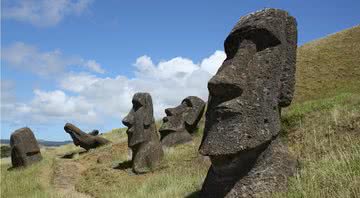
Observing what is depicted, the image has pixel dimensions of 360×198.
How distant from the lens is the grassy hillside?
6715 mm

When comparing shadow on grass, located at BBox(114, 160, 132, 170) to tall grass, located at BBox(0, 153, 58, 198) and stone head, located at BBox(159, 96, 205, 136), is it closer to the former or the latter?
tall grass, located at BBox(0, 153, 58, 198)

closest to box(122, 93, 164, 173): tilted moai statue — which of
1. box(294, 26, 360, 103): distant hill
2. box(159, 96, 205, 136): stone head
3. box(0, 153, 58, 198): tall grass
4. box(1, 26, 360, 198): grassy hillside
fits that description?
box(1, 26, 360, 198): grassy hillside

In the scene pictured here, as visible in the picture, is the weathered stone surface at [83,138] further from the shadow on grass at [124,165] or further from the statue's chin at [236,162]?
the statue's chin at [236,162]

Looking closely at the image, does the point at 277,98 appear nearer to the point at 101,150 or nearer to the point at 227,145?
the point at 227,145

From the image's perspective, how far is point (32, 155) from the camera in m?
23.2

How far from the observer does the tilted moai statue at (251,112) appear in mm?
7020

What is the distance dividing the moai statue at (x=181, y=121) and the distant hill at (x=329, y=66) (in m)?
7.46

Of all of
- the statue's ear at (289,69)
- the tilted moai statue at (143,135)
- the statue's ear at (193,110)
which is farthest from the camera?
the statue's ear at (193,110)

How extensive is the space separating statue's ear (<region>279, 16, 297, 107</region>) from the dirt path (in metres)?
7.66

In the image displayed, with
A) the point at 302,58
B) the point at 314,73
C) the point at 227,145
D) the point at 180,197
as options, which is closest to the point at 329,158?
the point at 227,145

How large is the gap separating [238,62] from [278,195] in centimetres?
212

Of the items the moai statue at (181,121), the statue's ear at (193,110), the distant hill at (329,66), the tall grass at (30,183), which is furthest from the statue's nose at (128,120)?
the distant hill at (329,66)

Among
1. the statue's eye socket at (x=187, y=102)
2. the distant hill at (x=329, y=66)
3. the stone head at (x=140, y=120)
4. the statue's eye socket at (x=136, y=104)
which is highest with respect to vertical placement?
the distant hill at (x=329, y=66)

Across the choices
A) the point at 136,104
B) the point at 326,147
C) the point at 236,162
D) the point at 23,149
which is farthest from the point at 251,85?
the point at 23,149
